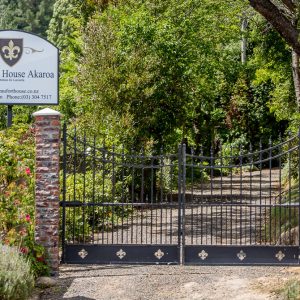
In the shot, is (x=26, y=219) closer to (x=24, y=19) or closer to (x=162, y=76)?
(x=162, y=76)

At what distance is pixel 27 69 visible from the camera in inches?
484

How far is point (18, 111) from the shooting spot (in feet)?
90.5

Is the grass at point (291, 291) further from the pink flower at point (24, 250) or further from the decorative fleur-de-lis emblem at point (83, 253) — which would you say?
the pink flower at point (24, 250)

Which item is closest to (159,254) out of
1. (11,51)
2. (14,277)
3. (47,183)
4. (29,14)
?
(47,183)

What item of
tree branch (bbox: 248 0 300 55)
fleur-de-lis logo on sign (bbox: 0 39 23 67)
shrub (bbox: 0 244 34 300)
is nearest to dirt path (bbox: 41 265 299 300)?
shrub (bbox: 0 244 34 300)

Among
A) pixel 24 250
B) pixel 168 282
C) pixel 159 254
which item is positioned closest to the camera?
pixel 24 250

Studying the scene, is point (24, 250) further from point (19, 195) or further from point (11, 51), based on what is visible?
point (11, 51)

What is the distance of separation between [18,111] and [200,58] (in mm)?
8461

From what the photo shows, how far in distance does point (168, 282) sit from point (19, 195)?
2.54 meters

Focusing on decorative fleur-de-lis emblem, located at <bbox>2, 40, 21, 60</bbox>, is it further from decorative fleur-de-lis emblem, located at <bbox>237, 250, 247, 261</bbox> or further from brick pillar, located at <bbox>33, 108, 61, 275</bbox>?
decorative fleur-de-lis emblem, located at <bbox>237, 250, 247, 261</bbox>

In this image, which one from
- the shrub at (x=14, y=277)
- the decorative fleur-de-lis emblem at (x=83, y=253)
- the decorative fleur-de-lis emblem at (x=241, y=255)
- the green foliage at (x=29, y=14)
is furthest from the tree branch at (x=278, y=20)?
the green foliage at (x=29, y=14)

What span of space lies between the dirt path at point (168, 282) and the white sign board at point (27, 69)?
3.30 metres

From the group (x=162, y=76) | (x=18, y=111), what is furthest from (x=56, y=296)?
(x=18, y=111)

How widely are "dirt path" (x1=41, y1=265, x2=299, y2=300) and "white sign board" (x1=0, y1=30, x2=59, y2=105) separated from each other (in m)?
3.30
